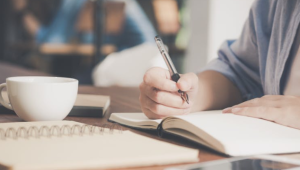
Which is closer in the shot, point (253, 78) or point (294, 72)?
point (294, 72)

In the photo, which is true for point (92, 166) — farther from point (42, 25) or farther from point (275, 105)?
point (42, 25)

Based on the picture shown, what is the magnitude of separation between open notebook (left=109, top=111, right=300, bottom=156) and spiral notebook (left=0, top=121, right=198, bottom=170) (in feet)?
0.21

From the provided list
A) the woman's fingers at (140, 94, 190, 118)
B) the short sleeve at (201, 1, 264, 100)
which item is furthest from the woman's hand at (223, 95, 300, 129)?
the short sleeve at (201, 1, 264, 100)

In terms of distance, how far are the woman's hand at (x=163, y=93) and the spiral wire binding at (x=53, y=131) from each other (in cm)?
16

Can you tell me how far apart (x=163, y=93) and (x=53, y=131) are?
0.83 feet

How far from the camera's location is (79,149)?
501 mm

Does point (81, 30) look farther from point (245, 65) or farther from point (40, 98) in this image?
point (40, 98)

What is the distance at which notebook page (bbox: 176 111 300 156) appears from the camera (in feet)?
1.83

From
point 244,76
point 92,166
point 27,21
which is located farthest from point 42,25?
point 92,166

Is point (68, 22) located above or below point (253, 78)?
above

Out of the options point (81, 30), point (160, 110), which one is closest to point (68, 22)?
point (81, 30)

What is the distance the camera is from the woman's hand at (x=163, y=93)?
2.47 ft

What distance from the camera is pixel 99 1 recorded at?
13.5 ft

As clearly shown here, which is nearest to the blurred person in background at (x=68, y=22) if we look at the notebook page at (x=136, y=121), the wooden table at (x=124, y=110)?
the wooden table at (x=124, y=110)
